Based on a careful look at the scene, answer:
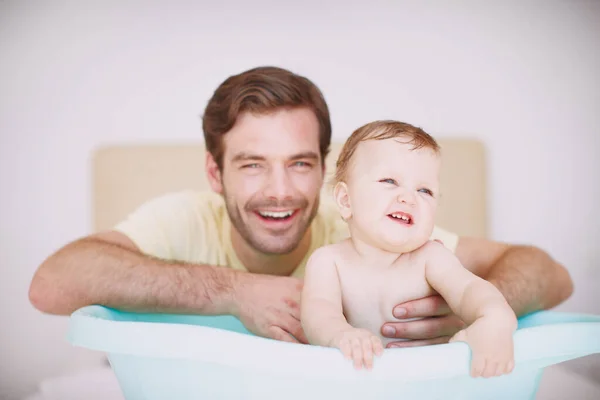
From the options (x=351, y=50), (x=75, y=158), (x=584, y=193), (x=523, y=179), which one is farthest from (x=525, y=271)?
(x=75, y=158)

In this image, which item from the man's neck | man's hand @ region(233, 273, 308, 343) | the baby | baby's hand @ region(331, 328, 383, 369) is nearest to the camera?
baby's hand @ region(331, 328, 383, 369)

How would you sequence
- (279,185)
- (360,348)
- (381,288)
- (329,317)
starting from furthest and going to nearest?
1. (279,185)
2. (381,288)
3. (329,317)
4. (360,348)

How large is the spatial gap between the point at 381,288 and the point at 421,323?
0.22 feet

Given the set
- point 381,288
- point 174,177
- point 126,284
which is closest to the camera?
point 381,288

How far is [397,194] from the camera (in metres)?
0.71

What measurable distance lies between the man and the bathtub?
175mm

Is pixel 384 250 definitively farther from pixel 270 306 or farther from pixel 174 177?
pixel 174 177

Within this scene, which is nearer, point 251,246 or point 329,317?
point 329,317

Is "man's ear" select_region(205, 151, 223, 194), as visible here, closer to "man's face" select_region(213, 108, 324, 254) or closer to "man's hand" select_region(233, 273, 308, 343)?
"man's face" select_region(213, 108, 324, 254)

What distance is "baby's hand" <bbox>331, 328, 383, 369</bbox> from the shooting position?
0.53 metres

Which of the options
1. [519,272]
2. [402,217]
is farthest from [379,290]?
[519,272]

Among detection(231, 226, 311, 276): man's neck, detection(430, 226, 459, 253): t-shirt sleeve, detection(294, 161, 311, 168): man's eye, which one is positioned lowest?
detection(231, 226, 311, 276): man's neck

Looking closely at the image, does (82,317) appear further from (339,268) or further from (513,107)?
(513,107)

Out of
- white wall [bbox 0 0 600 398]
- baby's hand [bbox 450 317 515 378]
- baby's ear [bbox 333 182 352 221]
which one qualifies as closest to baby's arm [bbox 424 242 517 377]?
baby's hand [bbox 450 317 515 378]
